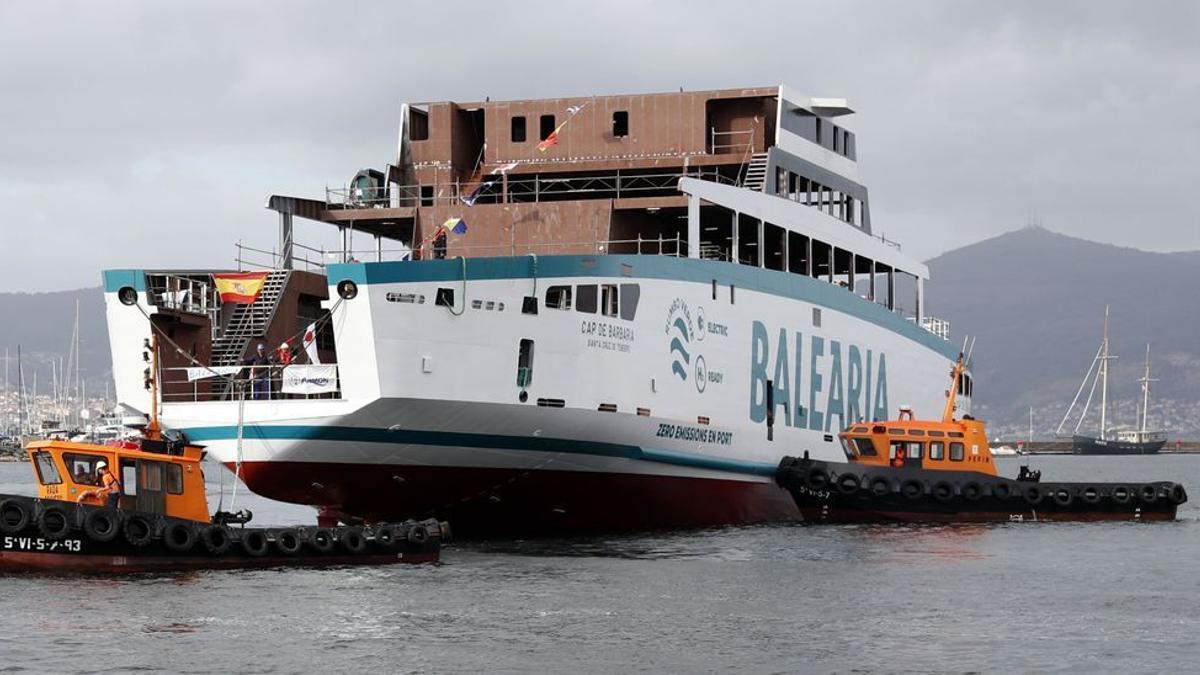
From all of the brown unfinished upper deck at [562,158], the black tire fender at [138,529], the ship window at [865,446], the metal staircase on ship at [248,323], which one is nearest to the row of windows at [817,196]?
the brown unfinished upper deck at [562,158]

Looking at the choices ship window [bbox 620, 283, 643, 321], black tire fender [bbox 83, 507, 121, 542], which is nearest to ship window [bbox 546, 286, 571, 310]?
ship window [bbox 620, 283, 643, 321]

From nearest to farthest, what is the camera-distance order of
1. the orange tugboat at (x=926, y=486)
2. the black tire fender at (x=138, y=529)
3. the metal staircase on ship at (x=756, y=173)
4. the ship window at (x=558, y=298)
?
1. the black tire fender at (x=138, y=529)
2. the ship window at (x=558, y=298)
3. the metal staircase on ship at (x=756, y=173)
4. the orange tugboat at (x=926, y=486)

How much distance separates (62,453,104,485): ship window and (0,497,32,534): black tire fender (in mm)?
1386

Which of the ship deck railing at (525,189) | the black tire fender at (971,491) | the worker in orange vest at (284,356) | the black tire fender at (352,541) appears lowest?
the black tire fender at (352,541)

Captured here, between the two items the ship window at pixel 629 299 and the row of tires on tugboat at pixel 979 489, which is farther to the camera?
the row of tires on tugboat at pixel 979 489

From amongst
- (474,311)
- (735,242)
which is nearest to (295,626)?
(474,311)

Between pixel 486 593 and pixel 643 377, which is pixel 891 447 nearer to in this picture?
pixel 643 377

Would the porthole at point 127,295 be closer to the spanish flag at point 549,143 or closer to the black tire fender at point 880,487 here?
the spanish flag at point 549,143

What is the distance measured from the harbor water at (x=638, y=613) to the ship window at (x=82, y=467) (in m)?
2.02

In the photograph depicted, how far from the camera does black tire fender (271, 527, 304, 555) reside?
34.3m

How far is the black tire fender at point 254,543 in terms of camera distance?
33.8 metres

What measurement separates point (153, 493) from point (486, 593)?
705 centimetres

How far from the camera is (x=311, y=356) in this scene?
37750 mm

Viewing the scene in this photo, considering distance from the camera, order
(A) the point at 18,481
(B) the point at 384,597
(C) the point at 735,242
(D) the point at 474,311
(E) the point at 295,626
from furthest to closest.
→ (A) the point at 18,481, (C) the point at 735,242, (D) the point at 474,311, (B) the point at 384,597, (E) the point at 295,626
